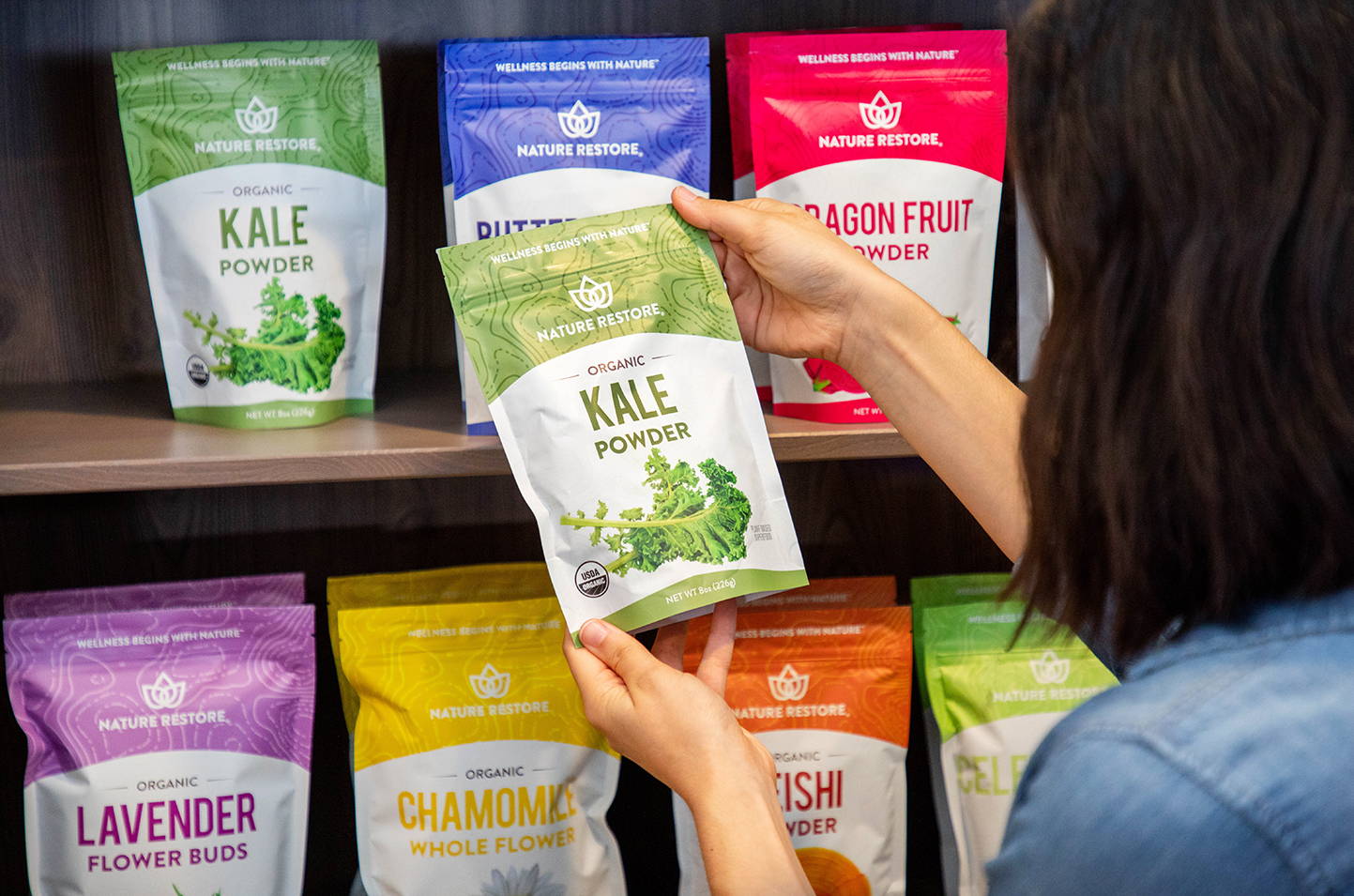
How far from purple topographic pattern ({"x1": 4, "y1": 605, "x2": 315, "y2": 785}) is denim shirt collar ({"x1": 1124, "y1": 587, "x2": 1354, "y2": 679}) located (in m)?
0.74

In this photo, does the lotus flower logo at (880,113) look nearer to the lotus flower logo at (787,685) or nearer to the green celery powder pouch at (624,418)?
the green celery powder pouch at (624,418)

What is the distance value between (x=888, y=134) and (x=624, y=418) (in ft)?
1.11

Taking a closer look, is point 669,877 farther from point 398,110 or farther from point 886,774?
point 398,110

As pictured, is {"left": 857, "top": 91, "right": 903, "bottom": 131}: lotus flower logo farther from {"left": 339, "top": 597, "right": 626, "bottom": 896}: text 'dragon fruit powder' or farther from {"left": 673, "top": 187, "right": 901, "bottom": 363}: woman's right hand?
{"left": 339, "top": 597, "right": 626, "bottom": 896}: text 'dragon fruit powder'

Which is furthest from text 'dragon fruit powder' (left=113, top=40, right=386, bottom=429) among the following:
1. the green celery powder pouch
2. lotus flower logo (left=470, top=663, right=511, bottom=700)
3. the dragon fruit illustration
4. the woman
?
the woman

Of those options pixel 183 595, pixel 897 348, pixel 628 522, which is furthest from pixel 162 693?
pixel 897 348

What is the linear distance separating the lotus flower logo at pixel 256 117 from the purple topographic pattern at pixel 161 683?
415 mm

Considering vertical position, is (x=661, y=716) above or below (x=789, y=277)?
below

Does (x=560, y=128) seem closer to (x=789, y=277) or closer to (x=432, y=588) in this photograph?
(x=789, y=277)

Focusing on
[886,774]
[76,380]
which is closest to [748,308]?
[886,774]

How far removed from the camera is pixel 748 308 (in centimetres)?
102

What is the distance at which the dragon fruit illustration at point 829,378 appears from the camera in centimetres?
102

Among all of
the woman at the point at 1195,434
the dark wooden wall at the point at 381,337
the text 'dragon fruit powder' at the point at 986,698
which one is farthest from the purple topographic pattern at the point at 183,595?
the woman at the point at 1195,434

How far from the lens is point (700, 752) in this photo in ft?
2.74
